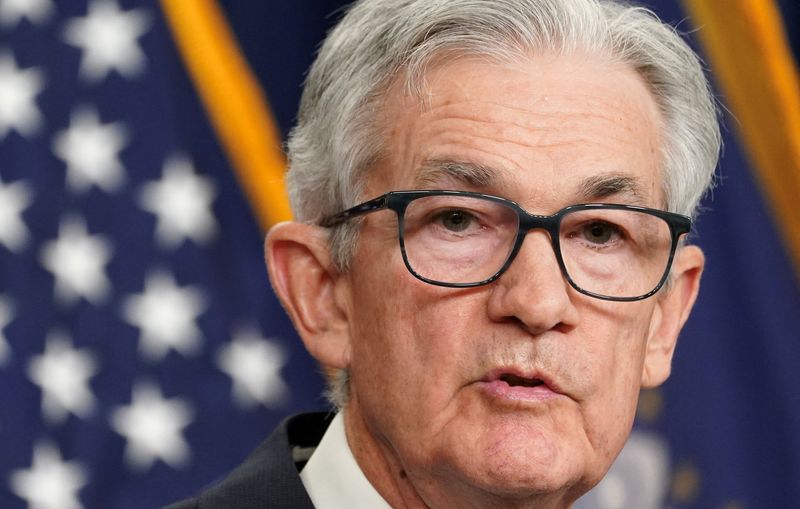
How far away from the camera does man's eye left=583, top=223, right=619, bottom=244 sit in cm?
219

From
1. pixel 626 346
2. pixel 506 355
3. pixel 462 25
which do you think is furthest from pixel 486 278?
pixel 462 25

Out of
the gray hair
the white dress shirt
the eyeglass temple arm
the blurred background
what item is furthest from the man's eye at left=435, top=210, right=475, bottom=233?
the blurred background

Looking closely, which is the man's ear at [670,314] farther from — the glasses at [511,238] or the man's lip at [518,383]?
the man's lip at [518,383]

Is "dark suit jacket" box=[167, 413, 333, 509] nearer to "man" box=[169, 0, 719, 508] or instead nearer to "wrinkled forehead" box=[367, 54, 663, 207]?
"man" box=[169, 0, 719, 508]

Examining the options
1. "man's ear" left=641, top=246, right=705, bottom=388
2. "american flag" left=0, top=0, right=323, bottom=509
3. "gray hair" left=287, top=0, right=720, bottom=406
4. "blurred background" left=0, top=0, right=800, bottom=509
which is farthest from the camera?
"american flag" left=0, top=0, right=323, bottom=509

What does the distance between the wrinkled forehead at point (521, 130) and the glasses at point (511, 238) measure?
0.04 m

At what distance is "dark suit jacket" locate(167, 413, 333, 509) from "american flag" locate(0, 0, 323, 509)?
1.83 metres

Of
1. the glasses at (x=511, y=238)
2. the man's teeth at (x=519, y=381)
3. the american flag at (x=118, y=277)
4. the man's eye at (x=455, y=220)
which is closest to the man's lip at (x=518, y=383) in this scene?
the man's teeth at (x=519, y=381)

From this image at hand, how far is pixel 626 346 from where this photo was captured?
224cm

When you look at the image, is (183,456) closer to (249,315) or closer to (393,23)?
(249,315)

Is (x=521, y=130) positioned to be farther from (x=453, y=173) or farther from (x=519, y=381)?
(x=519, y=381)

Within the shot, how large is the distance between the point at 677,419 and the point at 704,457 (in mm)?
163

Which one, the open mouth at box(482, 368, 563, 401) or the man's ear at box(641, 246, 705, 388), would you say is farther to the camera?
the man's ear at box(641, 246, 705, 388)

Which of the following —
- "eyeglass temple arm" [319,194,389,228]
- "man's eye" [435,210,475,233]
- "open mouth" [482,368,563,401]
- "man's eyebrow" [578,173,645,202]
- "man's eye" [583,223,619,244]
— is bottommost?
"open mouth" [482,368,563,401]
